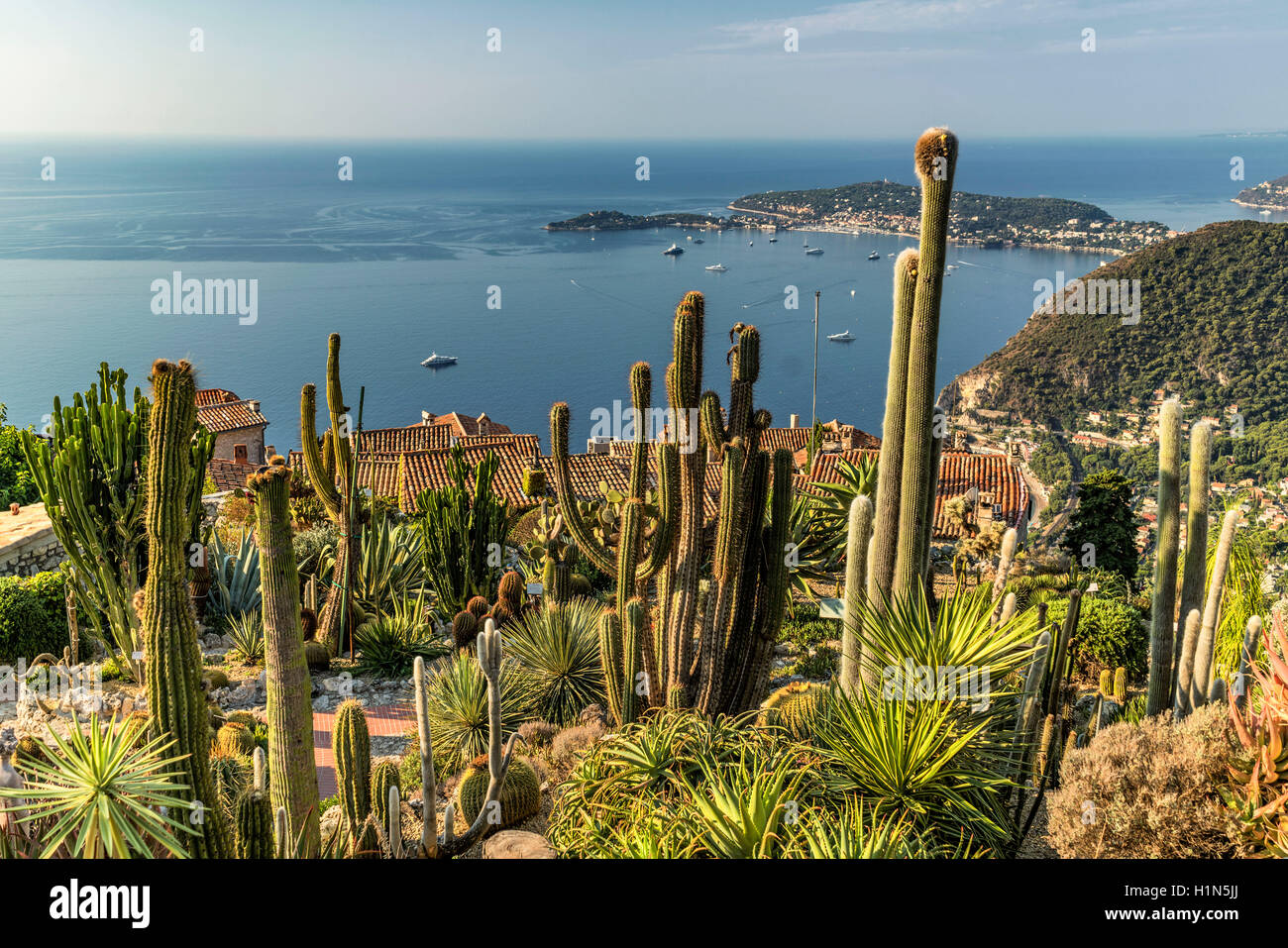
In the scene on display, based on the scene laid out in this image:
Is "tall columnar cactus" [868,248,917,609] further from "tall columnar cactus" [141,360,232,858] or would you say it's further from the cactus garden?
"tall columnar cactus" [141,360,232,858]

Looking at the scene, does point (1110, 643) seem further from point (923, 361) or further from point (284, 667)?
point (284, 667)

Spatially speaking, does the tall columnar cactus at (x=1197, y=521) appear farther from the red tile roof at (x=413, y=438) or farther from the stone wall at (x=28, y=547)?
the red tile roof at (x=413, y=438)

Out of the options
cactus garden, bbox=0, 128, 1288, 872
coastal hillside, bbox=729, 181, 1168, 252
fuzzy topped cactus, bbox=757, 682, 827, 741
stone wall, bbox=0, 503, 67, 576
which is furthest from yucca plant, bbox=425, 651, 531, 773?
coastal hillside, bbox=729, 181, 1168, 252

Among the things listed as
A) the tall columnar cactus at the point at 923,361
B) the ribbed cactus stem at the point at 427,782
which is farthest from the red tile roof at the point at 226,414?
the tall columnar cactus at the point at 923,361

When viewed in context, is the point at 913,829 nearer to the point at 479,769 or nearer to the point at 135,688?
the point at 479,769
